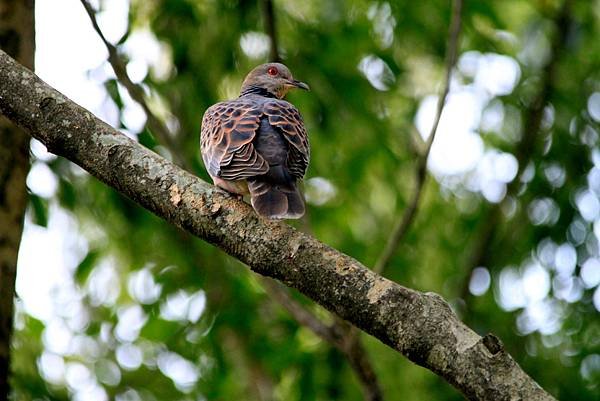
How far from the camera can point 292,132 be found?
455 cm

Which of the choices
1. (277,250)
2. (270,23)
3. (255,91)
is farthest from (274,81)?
(277,250)

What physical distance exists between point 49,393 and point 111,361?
150 cm

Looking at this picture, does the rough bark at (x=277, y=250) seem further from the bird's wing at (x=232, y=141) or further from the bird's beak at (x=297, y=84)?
the bird's beak at (x=297, y=84)

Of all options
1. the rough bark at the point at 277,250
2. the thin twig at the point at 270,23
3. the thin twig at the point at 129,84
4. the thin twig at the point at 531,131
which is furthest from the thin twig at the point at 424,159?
the thin twig at the point at 531,131

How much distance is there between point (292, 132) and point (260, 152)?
29 cm

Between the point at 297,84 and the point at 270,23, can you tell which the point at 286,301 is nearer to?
the point at 297,84

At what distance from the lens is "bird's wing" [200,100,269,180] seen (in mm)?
4203

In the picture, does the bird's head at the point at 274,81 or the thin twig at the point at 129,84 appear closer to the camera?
the thin twig at the point at 129,84

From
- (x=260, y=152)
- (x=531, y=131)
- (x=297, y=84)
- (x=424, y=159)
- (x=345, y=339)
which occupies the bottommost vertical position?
(x=345, y=339)

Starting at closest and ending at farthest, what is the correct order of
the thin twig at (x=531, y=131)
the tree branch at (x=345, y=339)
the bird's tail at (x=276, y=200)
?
the bird's tail at (x=276, y=200), the tree branch at (x=345, y=339), the thin twig at (x=531, y=131)

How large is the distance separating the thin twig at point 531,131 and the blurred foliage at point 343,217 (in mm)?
68

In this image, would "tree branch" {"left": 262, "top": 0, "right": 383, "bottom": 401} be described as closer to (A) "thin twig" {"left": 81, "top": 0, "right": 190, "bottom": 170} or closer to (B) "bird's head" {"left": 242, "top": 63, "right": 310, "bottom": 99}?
(A) "thin twig" {"left": 81, "top": 0, "right": 190, "bottom": 170}

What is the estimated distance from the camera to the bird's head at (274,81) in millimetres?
5766

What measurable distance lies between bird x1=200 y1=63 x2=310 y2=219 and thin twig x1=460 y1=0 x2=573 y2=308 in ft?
8.75
